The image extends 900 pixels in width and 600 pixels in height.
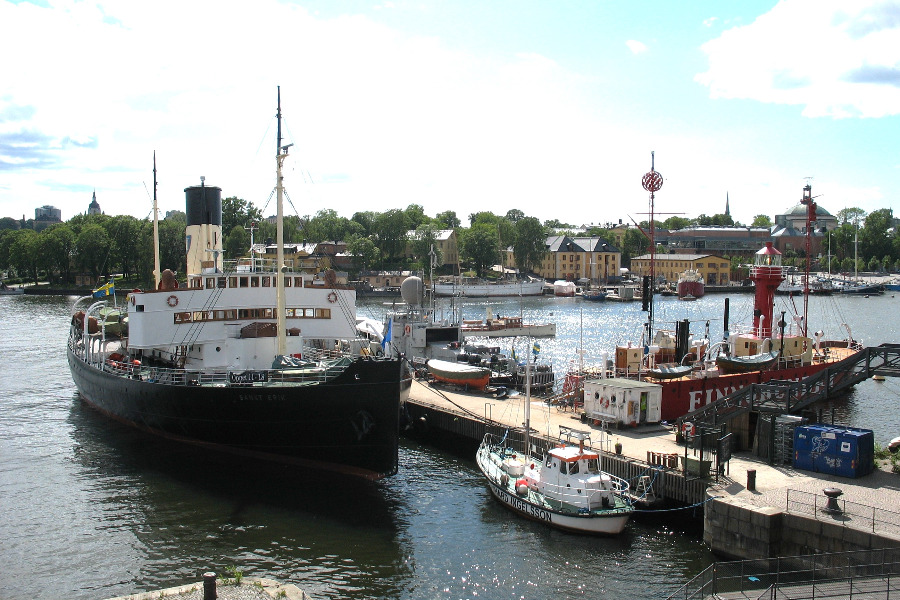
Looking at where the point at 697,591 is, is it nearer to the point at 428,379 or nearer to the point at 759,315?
the point at 428,379

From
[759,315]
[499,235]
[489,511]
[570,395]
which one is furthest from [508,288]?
[489,511]

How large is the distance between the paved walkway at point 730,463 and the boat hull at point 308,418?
299 inches

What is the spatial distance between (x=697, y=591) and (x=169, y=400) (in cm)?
2534

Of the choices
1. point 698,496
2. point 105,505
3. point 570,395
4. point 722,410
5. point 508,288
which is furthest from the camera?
point 508,288

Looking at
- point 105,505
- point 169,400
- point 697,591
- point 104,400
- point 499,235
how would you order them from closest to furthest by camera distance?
point 697,591
point 105,505
point 169,400
point 104,400
point 499,235

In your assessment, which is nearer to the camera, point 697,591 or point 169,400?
point 697,591

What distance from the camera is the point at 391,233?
7234 inches

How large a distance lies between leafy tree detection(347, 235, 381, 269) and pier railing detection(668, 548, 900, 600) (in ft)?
506

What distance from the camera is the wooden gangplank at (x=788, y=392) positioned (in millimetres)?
29031

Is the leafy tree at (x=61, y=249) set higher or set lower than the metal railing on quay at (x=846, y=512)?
higher

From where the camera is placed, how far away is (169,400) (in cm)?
3428

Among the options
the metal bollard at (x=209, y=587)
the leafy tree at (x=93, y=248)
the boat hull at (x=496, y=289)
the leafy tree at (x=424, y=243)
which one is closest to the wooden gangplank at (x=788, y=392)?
the metal bollard at (x=209, y=587)

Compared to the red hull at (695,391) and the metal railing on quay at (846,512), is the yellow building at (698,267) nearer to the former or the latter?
the red hull at (695,391)

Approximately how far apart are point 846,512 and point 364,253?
15419cm
